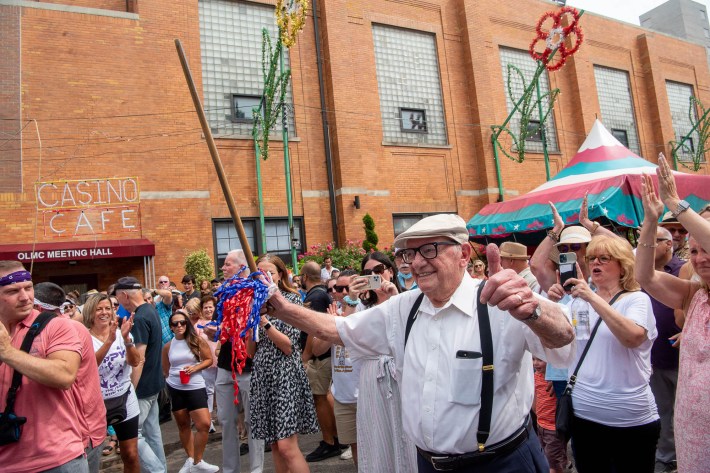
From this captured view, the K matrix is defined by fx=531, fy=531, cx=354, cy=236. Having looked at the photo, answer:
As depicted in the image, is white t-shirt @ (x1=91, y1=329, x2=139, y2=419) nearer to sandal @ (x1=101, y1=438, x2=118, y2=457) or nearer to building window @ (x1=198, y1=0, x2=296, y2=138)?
sandal @ (x1=101, y1=438, x2=118, y2=457)

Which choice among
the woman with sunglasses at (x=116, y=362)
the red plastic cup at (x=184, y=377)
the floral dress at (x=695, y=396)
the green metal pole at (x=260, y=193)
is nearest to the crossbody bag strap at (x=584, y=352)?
the floral dress at (x=695, y=396)

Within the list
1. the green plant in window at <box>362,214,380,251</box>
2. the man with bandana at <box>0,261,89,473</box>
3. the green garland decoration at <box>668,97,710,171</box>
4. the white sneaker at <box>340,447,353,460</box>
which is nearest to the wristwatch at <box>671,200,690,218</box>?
the man with bandana at <box>0,261,89,473</box>

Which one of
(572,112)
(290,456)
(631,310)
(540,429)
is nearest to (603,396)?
(631,310)

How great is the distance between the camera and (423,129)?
19625mm

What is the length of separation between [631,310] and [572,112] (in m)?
22.3

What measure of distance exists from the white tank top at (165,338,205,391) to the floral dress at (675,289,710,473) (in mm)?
4926

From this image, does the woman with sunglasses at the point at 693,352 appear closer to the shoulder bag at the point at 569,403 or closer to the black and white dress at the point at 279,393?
the shoulder bag at the point at 569,403

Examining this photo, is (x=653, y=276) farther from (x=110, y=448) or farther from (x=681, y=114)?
A: (x=681, y=114)

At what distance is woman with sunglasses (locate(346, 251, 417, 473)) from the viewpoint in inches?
146

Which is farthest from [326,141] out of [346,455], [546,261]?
[546,261]

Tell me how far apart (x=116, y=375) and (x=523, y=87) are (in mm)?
20422

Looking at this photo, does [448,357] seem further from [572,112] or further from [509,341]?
[572,112]

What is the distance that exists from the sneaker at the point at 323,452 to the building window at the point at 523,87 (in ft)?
57.9

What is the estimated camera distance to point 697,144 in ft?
90.4
